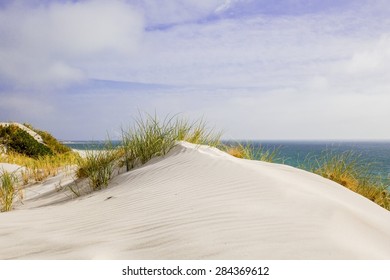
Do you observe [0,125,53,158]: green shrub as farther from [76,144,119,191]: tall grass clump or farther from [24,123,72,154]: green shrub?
[76,144,119,191]: tall grass clump

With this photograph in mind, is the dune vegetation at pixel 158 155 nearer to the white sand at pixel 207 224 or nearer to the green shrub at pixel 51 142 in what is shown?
the white sand at pixel 207 224

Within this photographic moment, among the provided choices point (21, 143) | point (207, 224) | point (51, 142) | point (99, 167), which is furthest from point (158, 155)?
point (51, 142)

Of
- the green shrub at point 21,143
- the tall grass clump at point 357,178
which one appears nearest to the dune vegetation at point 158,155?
the tall grass clump at point 357,178

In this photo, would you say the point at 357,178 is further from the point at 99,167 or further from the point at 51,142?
the point at 51,142

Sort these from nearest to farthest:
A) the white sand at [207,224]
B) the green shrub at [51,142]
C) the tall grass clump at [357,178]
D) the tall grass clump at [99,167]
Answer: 1. the white sand at [207,224]
2. the tall grass clump at [99,167]
3. the tall grass clump at [357,178]
4. the green shrub at [51,142]

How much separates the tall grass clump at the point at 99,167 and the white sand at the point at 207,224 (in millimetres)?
1446

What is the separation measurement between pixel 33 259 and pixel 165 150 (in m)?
4.28

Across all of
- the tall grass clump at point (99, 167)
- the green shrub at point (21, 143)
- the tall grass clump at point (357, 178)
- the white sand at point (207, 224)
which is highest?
the green shrub at point (21, 143)

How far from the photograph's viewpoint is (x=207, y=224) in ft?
10.0

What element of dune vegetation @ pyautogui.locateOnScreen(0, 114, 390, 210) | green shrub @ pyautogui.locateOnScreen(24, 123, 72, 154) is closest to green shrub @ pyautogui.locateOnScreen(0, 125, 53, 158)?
green shrub @ pyautogui.locateOnScreen(24, 123, 72, 154)

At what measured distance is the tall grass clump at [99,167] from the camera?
21.1ft

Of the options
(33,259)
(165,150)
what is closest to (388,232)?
(33,259)

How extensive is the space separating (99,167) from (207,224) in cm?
423

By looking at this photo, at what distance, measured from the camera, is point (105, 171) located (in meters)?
6.69
